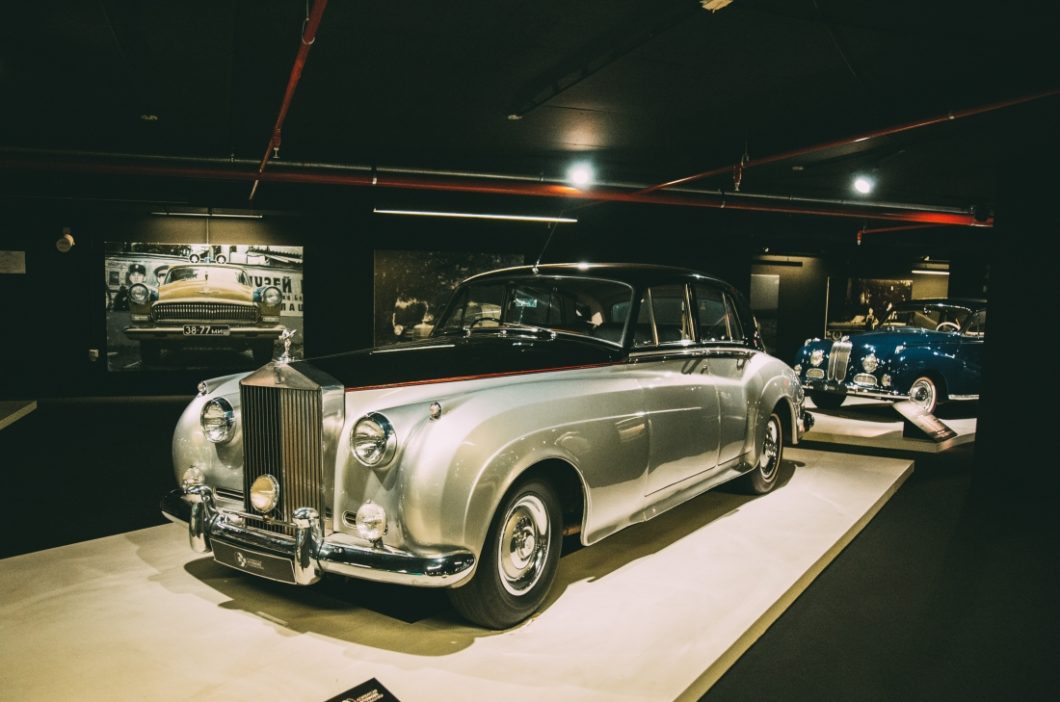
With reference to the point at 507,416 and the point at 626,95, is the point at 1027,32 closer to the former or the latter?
the point at 626,95

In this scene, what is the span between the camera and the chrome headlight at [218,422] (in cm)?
310

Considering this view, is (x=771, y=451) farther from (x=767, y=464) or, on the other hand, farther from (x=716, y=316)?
(x=716, y=316)

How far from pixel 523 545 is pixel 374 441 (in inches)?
32.9

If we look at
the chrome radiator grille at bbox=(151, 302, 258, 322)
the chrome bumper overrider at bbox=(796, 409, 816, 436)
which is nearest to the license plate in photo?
the chrome radiator grille at bbox=(151, 302, 258, 322)

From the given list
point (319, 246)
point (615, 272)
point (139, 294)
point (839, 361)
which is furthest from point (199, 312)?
point (839, 361)

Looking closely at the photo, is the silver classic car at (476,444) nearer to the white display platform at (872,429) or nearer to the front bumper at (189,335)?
the white display platform at (872,429)

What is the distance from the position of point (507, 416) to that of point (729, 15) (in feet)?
11.9

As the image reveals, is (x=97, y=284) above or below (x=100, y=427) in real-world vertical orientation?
above

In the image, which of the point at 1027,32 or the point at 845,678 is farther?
the point at 1027,32

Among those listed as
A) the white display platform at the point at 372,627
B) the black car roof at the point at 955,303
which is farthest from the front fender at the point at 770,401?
the black car roof at the point at 955,303

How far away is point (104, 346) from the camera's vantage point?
9.96m

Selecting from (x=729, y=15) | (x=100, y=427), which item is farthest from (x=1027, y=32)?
(x=100, y=427)

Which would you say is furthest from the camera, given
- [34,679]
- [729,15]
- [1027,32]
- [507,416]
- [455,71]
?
[455,71]

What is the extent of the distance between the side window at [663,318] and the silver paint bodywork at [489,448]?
0.33ft
